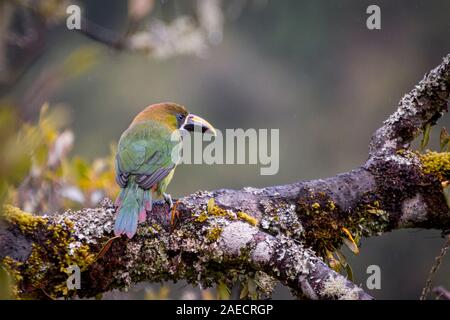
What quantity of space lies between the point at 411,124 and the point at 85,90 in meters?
9.98

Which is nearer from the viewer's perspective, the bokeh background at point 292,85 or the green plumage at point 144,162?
the green plumage at point 144,162

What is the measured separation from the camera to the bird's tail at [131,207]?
2.25m

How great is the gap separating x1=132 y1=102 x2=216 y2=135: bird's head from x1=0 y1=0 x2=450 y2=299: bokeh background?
6026 millimetres

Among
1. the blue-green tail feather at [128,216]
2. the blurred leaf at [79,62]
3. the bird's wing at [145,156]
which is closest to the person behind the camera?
the blurred leaf at [79,62]

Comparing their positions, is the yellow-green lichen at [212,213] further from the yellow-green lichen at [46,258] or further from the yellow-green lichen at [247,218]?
the yellow-green lichen at [46,258]

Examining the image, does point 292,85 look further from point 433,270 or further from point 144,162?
point 433,270

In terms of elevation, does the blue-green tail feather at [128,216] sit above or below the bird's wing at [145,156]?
below

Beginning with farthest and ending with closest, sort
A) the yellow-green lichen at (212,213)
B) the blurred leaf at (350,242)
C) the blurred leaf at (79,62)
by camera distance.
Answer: the blurred leaf at (350,242), the yellow-green lichen at (212,213), the blurred leaf at (79,62)

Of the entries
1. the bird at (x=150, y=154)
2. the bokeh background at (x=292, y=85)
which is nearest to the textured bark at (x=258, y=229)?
the bird at (x=150, y=154)

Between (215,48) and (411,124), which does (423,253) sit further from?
(411,124)

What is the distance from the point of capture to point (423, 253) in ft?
35.2

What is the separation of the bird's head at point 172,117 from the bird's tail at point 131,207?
59 cm

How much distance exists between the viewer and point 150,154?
3.22 metres

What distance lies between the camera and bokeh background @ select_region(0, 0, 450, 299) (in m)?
10.6
